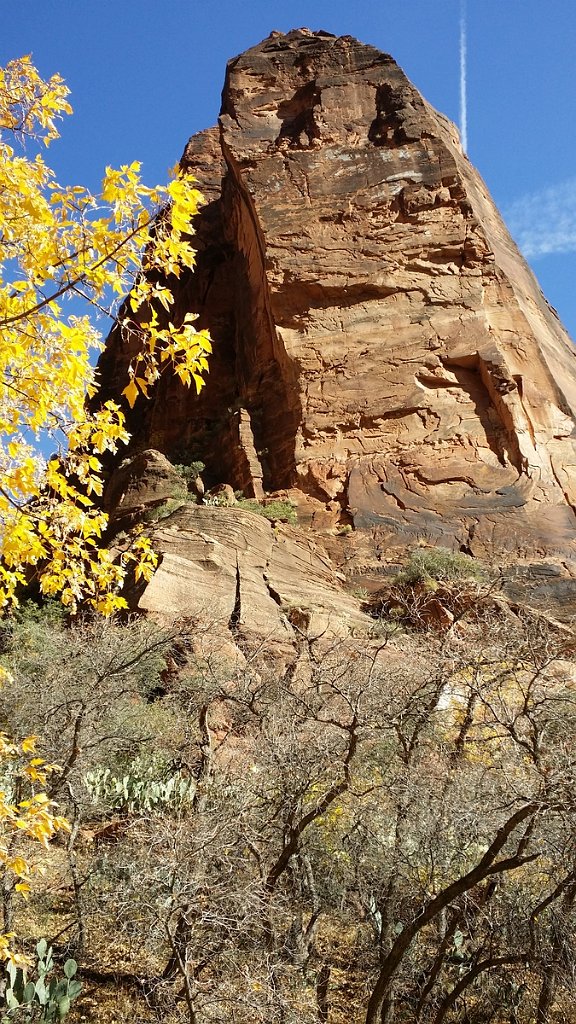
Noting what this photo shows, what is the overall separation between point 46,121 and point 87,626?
43.1ft

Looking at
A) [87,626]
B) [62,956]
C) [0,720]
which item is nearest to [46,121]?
[62,956]

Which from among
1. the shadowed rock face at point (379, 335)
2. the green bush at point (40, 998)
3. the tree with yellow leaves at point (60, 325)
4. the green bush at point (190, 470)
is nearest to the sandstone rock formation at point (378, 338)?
the shadowed rock face at point (379, 335)

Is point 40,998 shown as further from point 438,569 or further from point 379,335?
point 379,335

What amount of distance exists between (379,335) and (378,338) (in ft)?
0.32

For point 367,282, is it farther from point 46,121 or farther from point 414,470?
point 46,121

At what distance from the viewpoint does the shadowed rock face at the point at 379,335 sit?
23.7 m

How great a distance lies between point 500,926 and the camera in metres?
6.72

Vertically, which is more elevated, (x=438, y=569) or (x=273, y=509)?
(x=273, y=509)

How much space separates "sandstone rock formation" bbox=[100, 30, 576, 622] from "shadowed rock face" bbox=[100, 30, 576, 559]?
63 millimetres

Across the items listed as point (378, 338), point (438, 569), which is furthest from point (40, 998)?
point (378, 338)

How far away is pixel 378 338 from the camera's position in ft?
85.6

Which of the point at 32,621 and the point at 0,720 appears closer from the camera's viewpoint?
the point at 0,720

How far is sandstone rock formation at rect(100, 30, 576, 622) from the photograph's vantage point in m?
23.6

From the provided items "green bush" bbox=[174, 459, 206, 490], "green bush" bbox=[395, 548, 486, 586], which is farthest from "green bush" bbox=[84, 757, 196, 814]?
"green bush" bbox=[174, 459, 206, 490]
